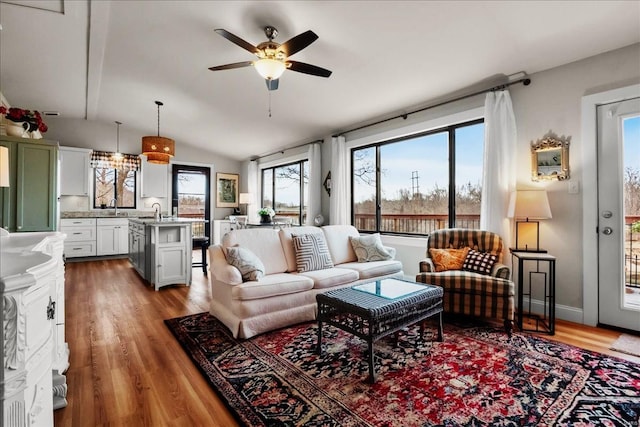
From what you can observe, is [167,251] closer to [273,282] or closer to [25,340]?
[273,282]

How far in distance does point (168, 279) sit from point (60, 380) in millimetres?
2624

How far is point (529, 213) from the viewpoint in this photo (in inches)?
118

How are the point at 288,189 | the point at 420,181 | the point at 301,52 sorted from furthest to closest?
the point at 288,189, the point at 420,181, the point at 301,52

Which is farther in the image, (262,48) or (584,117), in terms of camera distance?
(584,117)

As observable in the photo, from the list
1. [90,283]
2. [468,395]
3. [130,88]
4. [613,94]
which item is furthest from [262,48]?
[90,283]

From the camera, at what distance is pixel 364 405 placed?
1763mm

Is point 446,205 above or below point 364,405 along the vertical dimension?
above

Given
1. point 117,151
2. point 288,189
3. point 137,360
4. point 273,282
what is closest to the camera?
point 137,360

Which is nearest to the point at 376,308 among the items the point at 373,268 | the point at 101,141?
the point at 373,268

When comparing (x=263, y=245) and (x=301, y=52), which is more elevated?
(x=301, y=52)

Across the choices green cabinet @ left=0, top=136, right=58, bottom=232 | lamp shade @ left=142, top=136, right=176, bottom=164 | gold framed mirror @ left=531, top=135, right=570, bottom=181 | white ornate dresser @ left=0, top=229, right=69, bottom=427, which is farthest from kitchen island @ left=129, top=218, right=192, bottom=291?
gold framed mirror @ left=531, top=135, right=570, bottom=181

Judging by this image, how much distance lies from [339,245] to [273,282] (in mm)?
1350

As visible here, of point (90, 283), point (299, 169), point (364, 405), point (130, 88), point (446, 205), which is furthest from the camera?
point (299, 169)

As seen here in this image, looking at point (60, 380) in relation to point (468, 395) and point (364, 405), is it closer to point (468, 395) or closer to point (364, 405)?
point (364, 405)
